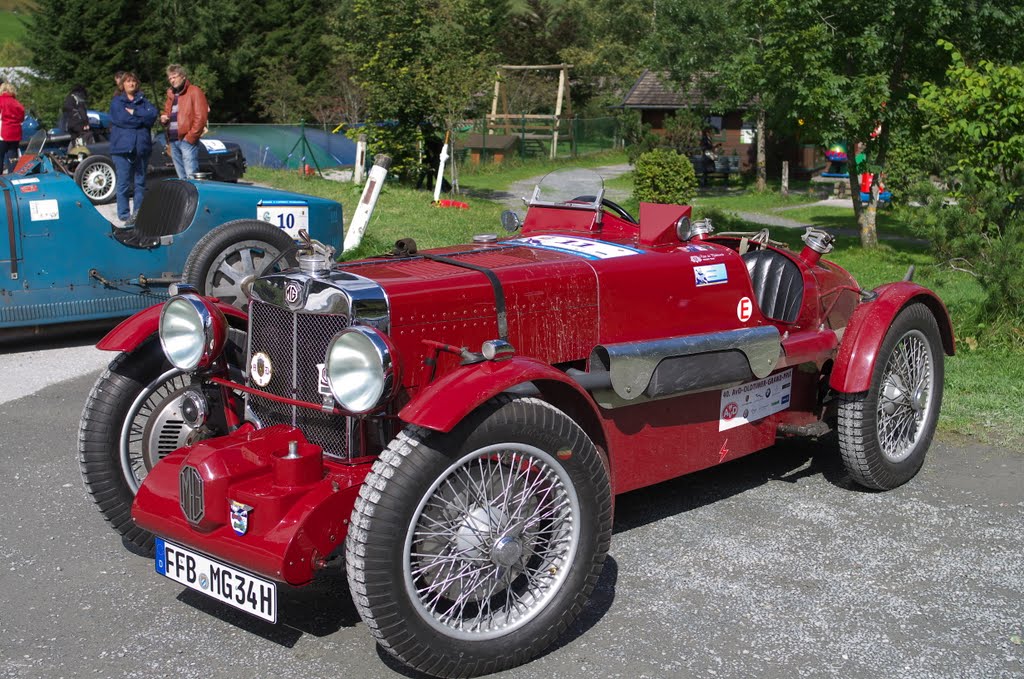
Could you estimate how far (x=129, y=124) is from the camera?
1148 centimetres

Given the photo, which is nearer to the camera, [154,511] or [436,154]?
[154,511]

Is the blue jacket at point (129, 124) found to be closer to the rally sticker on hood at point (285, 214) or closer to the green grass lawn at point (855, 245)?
the green grass lawn at point (855, 245)

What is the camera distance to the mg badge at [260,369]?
4.23 meters

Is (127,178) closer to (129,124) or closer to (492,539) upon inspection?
(129,124)

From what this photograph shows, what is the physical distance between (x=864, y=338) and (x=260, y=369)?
296 cm

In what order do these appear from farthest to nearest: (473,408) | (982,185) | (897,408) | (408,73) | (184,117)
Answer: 1. (408,73)
2. (184,117)
3. (982,185)
4. (897,408)
5. (473,408)

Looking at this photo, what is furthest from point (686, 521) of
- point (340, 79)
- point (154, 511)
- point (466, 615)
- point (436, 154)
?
point (340, 79)

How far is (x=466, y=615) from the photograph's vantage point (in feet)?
12.7

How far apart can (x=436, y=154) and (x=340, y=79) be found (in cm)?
1345

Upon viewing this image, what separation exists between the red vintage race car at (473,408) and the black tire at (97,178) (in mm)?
11508

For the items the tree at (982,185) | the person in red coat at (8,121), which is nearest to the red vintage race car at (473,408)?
the tree at (982,185)

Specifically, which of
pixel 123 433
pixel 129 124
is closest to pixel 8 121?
pixel 129 124

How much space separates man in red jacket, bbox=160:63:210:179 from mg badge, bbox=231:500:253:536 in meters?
9.39

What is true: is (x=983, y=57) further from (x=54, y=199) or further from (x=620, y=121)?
(x=620, y=121)
